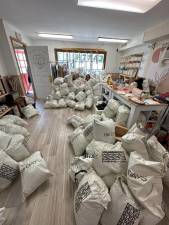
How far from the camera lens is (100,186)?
3.15ft

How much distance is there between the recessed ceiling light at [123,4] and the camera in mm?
1809

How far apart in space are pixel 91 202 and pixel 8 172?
3.33 ft

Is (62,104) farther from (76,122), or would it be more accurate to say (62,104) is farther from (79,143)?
(79,143)

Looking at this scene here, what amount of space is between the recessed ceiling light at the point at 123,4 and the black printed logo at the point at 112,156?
238cm

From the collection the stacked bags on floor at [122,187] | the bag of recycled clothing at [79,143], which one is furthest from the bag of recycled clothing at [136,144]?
the bag of recycled clothing at [79,143]

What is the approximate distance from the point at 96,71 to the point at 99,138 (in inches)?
205

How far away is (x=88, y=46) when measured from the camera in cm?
563

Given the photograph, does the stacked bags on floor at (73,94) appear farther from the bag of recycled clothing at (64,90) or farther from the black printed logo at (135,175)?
the black printed logo at (135,175)

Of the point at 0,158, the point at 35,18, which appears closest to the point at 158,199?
the point at 0,158

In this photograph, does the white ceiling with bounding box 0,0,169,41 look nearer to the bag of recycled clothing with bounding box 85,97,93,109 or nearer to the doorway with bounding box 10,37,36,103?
the doorway with bounding box 10,37,36,103

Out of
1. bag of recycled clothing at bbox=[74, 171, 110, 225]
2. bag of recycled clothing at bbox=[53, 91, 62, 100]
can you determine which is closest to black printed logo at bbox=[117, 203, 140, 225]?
bag of recycled clothing at bbox=[74, 171, 110, 225]

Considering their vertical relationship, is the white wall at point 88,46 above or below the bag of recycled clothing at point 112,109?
above

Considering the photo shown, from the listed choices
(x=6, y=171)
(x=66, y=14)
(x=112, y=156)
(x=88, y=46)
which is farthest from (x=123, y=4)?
(x=88, y=46)

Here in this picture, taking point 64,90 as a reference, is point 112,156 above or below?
above
